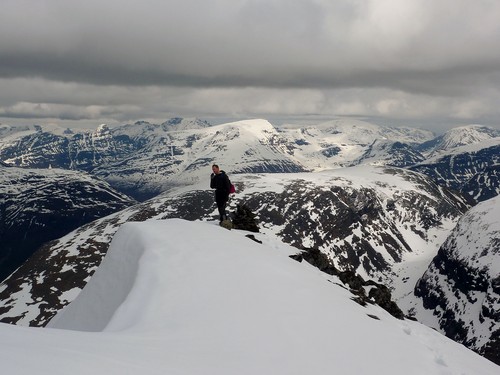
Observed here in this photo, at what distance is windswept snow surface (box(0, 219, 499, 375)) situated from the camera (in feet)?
29.6

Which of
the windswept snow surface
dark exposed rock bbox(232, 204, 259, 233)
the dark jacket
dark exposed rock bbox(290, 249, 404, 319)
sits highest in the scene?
the dark jacket

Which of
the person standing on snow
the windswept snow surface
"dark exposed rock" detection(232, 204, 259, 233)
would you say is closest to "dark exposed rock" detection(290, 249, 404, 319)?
the windswept snow surface

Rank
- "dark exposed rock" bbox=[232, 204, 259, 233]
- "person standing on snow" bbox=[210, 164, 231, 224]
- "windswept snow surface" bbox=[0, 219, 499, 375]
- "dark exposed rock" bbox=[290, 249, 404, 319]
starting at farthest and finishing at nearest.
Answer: "dark exposed rock" bbox=[232, 204, 259, 233], "person standing on snow" bbox=[210, 164, 231, 224], "dark exposed rock" bbox=[290, 249, 404, 319], "windswept snow surface" bbox=[0, 219, 499, 375]

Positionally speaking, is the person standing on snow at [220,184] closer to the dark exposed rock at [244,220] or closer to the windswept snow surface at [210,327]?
the dark exposed rock at [244,220]

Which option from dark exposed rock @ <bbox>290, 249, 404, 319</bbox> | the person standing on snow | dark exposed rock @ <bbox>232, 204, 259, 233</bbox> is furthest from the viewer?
dark exposed rock @ <bbox>232, 204, 259, 233</bbox>

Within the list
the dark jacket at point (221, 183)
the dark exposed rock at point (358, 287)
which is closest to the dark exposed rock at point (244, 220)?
the dark jacket at point (221, 183)

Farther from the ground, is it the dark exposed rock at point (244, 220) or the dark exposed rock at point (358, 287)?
the dark exposed rock at point (244, 220)

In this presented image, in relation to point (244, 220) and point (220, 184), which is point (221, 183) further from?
point (244, 220)

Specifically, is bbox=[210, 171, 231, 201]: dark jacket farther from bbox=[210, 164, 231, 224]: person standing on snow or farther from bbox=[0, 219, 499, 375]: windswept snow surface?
bbox=[0, 219, 499, 375]: windswept snow surface

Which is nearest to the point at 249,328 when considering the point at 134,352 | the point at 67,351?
the point at 134,352

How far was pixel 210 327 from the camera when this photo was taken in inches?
492

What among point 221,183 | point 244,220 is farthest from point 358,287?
point 221,183

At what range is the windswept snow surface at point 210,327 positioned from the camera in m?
9.03

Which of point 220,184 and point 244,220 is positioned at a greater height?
point 220,184
